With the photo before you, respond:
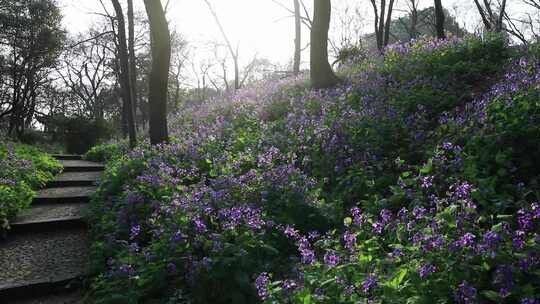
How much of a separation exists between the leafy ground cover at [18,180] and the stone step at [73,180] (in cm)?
18

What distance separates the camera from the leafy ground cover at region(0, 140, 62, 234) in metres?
7.06

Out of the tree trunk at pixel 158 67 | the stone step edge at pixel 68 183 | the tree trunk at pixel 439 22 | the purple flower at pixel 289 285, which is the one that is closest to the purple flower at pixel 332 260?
the purple flower at pixel 289 285

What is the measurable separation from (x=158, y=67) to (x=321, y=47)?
437 cm

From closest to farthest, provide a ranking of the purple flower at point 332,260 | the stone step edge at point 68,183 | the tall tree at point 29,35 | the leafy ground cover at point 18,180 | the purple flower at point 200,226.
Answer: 1. the purple flower at point 332,260
2. the purple flower at point 200,226
3. the leafy ground cover at point 18,180
4. the stone step edge at point 68,183
5. the tall tree at point 29,35

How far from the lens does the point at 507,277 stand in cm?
285

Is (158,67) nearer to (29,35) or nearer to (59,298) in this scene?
(59,298)

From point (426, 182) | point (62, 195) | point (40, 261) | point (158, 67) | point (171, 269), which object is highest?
point (158, 67)

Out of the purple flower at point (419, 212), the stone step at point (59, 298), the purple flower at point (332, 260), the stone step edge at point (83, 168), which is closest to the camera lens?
the purple flower at point (332, 260)

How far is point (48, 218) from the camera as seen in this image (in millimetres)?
7367

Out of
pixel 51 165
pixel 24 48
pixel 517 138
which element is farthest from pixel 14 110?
pixel 517 138

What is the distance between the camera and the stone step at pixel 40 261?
5.25 m

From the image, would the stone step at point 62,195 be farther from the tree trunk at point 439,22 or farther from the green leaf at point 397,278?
the tree trunk at point 439,22

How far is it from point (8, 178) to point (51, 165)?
3.03 meters

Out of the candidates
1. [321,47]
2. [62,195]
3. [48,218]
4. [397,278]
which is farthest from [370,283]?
[321,47]
